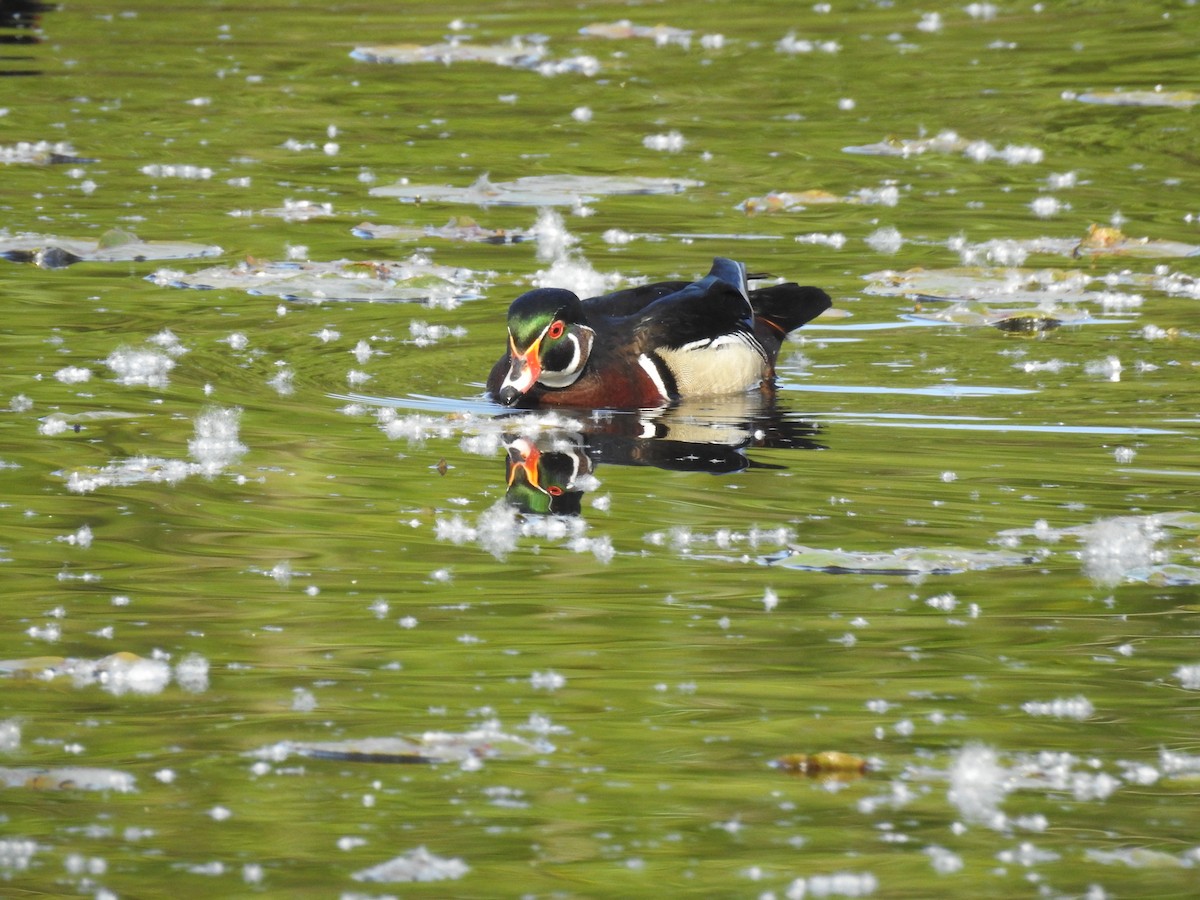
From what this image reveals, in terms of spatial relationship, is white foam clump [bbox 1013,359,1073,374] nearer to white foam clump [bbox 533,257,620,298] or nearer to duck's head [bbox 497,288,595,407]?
duck's head [bbox 497,288,595,407]

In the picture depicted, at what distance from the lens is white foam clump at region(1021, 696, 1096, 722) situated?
5.04 m

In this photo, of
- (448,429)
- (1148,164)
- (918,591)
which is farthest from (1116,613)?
(1148,164)

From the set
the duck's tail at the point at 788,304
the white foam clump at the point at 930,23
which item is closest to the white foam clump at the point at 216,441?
the duck's tail at the point at 788,304

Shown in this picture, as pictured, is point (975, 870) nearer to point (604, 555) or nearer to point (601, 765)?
point (601, 765)

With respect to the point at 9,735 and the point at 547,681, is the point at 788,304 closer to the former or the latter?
the point at 547,681

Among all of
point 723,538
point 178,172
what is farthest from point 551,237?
point 723,538

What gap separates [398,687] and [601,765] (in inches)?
27.4

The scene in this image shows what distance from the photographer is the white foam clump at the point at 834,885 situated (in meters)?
4.10

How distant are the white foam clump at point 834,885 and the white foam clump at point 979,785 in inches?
15.9

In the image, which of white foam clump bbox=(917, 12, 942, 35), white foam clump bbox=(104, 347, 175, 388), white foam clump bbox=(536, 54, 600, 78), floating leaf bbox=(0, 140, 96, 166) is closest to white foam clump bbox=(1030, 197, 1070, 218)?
white foam clump bbox=(536, 54, 600, 78)

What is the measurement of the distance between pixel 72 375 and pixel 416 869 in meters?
5.07

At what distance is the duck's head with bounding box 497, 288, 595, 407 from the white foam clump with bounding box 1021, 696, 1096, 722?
12.0ft

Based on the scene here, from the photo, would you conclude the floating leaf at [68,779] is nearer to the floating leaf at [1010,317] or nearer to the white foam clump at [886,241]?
the floating leaf at [1010,317]

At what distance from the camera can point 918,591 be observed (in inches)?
236
